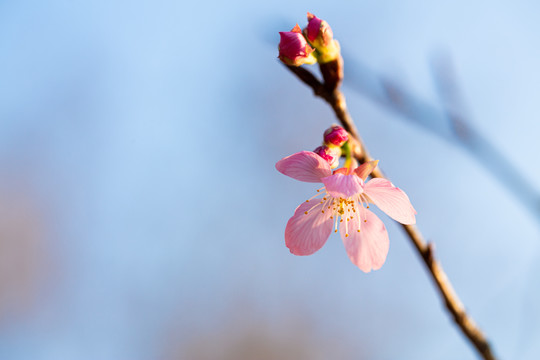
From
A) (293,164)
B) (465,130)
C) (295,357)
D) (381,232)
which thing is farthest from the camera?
(295,357)

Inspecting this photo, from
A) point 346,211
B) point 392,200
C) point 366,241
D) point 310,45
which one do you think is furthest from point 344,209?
point 310,45

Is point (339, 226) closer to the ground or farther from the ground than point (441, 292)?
farther from the ground

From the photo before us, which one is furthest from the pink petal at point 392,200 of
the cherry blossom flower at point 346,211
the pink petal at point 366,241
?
the pink petal at point 366,241

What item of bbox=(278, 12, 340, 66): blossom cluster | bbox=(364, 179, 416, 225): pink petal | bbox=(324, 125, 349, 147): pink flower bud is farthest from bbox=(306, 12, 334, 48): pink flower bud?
bbox=(364, 179, 416, 225): pink petal

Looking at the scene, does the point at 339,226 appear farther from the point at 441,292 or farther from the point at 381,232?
the point at 441,292

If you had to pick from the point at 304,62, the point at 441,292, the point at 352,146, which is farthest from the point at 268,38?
the point at 441,292

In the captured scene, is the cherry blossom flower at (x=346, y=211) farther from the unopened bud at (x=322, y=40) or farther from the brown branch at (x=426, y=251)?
the unopened bud at (x=322, y=40)
